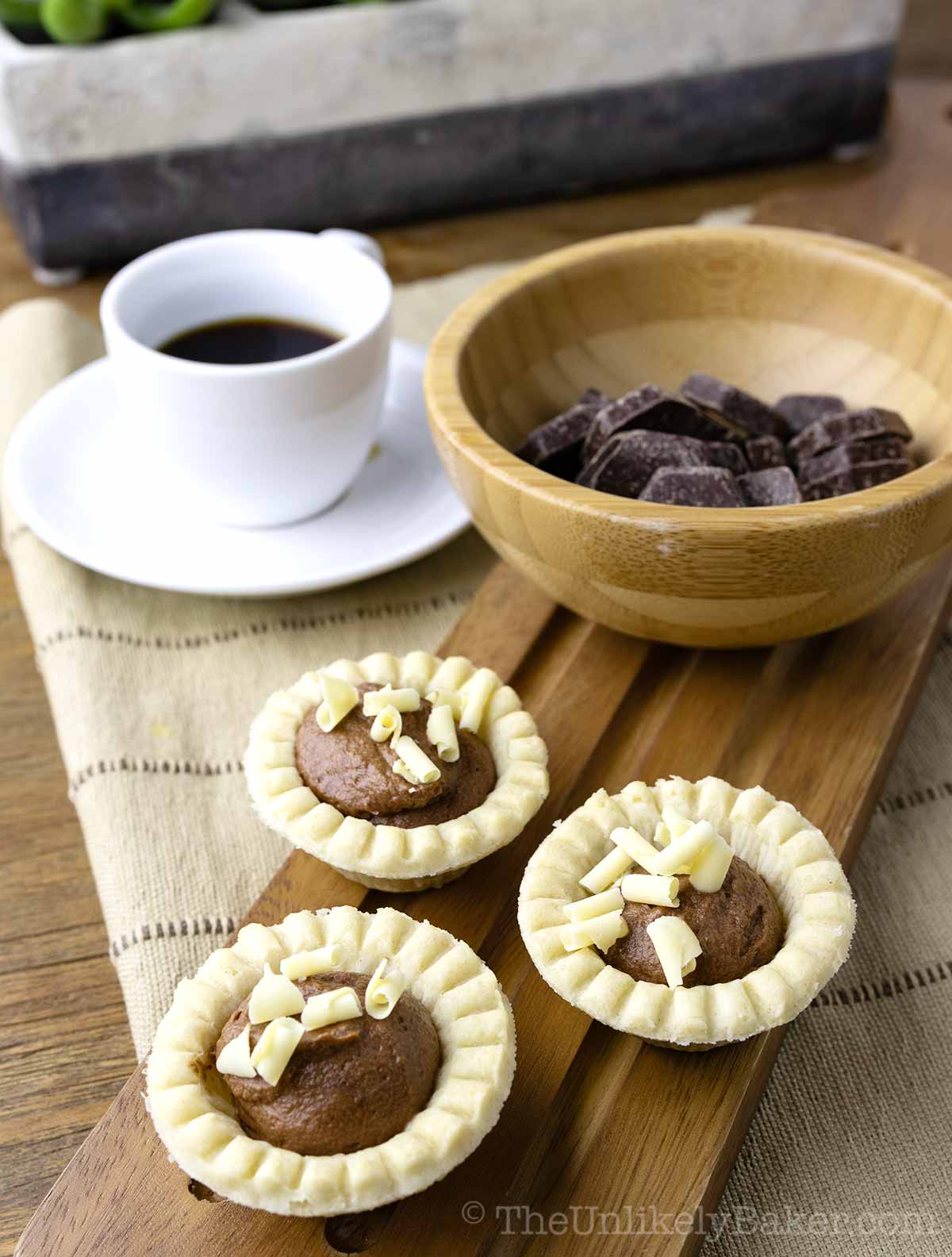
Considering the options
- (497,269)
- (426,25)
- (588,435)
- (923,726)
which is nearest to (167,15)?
(426,25)

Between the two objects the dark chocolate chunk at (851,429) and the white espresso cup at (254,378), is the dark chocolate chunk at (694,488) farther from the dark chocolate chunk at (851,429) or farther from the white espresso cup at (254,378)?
the white espresso cup at (254,378)

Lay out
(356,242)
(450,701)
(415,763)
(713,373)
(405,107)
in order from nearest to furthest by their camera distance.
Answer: (415,763) < (450,701) < (713,373) < (356,242) < (405,107)

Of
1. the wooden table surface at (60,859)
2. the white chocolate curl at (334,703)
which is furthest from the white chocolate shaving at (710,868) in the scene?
the wooden table surface at (60,859)

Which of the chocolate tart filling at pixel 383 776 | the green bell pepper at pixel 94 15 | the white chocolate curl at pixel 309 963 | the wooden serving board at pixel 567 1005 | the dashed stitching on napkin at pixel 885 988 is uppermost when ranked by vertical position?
the green bell pepper at pixel 94 15

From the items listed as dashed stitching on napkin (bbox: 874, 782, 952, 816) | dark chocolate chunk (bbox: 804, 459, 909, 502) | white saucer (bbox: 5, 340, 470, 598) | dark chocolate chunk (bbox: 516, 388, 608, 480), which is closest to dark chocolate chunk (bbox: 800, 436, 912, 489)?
dark chocolate chunk (bbox: 804, 459, 909, 502)

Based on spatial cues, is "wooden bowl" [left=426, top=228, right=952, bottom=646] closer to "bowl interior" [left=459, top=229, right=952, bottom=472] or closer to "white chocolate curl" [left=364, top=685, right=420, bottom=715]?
"bowl interior" [left=459, top=229, right=952, bottom=472]

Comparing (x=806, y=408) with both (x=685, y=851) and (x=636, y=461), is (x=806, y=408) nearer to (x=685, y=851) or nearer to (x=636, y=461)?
(x=636, y=461)

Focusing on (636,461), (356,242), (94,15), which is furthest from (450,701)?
(94,15)
